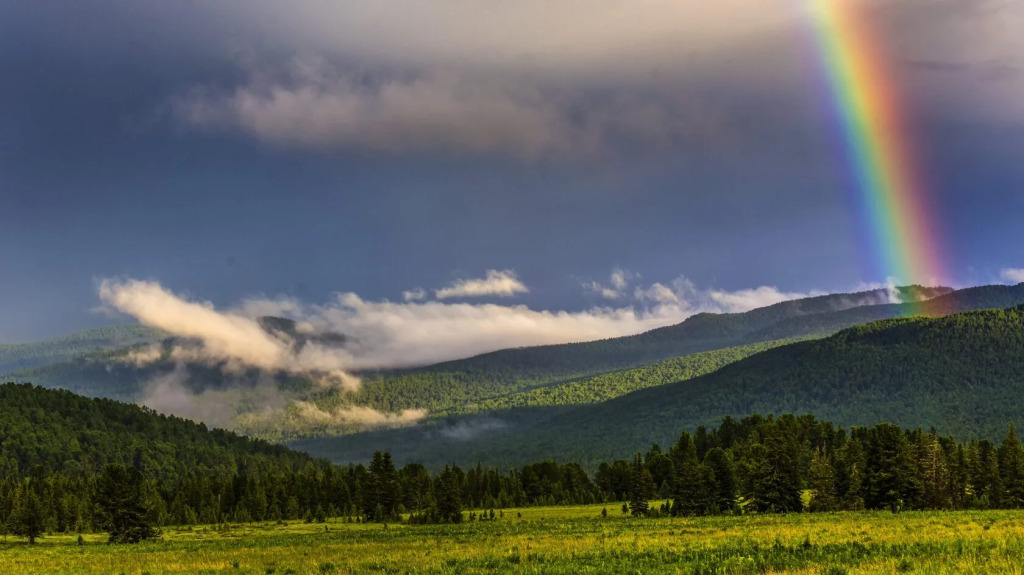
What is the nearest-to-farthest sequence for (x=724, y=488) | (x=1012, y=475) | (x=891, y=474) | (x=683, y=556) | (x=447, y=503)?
(x=683, y=556)
(x=891, y=474)
(x=1012, y=475)
(x=724, y=488)
(x=447, y=503)

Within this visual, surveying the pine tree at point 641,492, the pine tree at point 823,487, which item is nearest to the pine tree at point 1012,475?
the pine tree at point 823,487

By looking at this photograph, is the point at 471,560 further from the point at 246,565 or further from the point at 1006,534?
the point at 1006,534

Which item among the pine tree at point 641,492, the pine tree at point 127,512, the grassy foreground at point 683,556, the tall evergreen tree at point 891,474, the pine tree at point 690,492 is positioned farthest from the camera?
the pine tree at point 641,492

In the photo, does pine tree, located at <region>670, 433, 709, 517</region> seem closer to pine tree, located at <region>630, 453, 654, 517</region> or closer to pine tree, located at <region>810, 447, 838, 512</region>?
pine tree, located at <region>630, 453, 654, 517</region>

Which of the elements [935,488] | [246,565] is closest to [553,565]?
[246,565]

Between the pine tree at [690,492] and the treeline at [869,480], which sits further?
the pine tree at [690,492]

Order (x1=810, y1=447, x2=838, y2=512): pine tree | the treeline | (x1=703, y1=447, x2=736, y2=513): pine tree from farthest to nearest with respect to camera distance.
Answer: (x1=703, y1=447, x2=736, y2=513): pine tree, (x1=810, y1=447, x2=838, y2=512): pine tree, the treeline

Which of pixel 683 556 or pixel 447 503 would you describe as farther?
pixel 447 503

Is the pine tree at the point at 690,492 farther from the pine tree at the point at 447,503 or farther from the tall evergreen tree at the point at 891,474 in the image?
the pine tree at the point at 447,503

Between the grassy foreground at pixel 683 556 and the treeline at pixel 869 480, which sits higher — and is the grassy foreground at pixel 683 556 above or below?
above

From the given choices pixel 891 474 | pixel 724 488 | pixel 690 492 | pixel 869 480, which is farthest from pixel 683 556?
pixel 724 488

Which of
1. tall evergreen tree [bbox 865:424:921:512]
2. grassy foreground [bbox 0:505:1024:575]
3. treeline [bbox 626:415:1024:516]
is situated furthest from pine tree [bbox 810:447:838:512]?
grassy foreground [bbox 0:505:1024:575]

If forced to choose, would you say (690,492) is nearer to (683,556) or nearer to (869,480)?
(869,480)

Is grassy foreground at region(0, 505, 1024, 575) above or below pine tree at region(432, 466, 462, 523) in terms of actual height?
above
